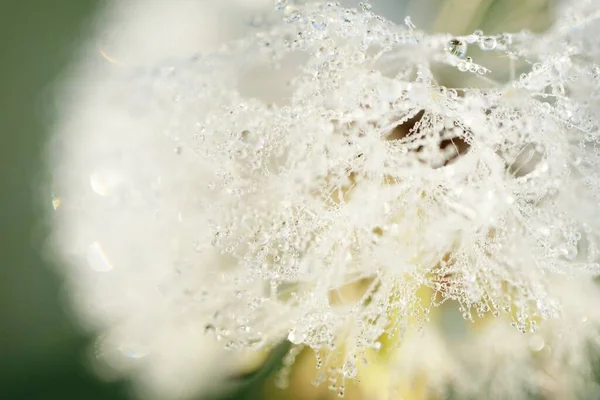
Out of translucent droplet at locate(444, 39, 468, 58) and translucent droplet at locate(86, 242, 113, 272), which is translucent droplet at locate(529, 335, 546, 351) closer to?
translucent droplet at locate(444, 39, 468, 58)

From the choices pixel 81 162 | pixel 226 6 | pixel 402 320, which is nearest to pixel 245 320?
pixel 402 320

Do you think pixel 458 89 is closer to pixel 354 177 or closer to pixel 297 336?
pixel 354 177

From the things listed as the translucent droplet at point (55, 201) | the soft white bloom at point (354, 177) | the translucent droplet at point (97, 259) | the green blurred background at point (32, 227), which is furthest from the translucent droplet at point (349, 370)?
the translucent droplet at point (55, 201)

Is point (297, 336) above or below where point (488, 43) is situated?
below

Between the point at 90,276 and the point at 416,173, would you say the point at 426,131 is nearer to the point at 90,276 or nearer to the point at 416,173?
the point at 416,173

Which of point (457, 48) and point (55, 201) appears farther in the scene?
point (55, 201)

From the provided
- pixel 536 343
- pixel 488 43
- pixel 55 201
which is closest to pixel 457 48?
pixel 488 43
